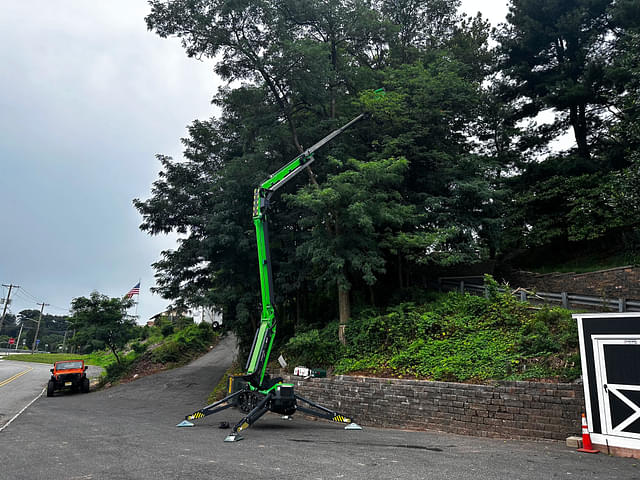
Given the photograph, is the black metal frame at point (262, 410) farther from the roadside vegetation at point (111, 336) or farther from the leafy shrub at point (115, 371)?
the leafy shrub at point (115, 371)

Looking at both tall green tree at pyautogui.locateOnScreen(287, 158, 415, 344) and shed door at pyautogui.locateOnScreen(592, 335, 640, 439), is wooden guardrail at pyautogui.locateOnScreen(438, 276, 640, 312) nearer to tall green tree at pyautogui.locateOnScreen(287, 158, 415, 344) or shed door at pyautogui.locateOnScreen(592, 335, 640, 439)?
tall green tree at pyautogui.locateOnScreen(287, 158, 415, 344)

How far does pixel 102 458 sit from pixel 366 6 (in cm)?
1925

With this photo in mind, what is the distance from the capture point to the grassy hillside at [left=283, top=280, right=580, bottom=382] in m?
9.71

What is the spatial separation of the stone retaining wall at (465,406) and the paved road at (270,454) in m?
0.42

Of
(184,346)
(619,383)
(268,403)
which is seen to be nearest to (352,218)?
(268,403)

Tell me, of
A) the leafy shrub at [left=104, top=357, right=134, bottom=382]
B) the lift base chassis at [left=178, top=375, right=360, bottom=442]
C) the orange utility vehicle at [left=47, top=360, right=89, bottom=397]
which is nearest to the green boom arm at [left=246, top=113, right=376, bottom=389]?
the lift base chassis at [left=178, top=375, right=360, bottom=442]

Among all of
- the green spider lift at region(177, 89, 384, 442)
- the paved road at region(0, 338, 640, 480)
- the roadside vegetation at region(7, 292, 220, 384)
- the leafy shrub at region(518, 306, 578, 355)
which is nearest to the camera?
the paved road at region(0, 338, 640, 480)

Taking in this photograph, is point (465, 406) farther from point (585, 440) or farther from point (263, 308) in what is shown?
point (263, 308)

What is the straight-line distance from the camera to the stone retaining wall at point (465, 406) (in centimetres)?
841

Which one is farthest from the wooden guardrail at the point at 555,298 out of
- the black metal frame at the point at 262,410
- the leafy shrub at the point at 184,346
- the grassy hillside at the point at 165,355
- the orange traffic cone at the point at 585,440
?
the leafy shrub at the point at 184,346

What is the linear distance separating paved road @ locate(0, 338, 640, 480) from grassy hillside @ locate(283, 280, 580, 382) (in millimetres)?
1704

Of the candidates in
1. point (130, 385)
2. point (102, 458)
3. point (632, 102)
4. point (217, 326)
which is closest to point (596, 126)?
point (632, 102)

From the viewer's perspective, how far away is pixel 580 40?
2323cm

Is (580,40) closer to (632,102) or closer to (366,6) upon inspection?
(632,102)
